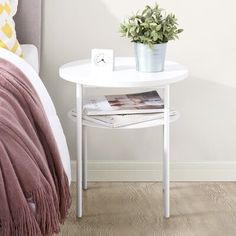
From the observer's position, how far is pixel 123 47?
293 cm

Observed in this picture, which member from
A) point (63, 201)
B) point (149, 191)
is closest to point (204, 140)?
point (149, 191)

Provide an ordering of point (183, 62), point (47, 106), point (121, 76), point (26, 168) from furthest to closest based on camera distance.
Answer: point (183, 62) → point (121, 76) → point (47, 106) → point (26, 168)

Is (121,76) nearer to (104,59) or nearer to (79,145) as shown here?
(104,59)

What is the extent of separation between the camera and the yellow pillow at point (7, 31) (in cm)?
256

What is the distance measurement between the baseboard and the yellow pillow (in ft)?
2.24

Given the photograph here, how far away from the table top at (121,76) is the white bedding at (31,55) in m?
0.15

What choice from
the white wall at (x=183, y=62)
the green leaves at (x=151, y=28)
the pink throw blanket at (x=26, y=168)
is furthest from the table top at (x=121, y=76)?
the pink throw blanket at (x=26, y=168)

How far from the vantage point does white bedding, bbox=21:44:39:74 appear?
104 inches

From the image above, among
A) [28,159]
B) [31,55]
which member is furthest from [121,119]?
[28,159]

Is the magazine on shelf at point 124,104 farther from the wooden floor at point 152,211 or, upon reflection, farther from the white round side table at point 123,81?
the wooden floor at point 152,211

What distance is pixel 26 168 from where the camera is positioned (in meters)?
1.71

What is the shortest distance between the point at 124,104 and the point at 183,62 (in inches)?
18.0

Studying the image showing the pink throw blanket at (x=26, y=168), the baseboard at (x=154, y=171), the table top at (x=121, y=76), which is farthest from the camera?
the baseboard at (x=154, y=171)

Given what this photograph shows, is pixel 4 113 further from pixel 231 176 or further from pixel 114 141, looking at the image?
pixel 231 176
